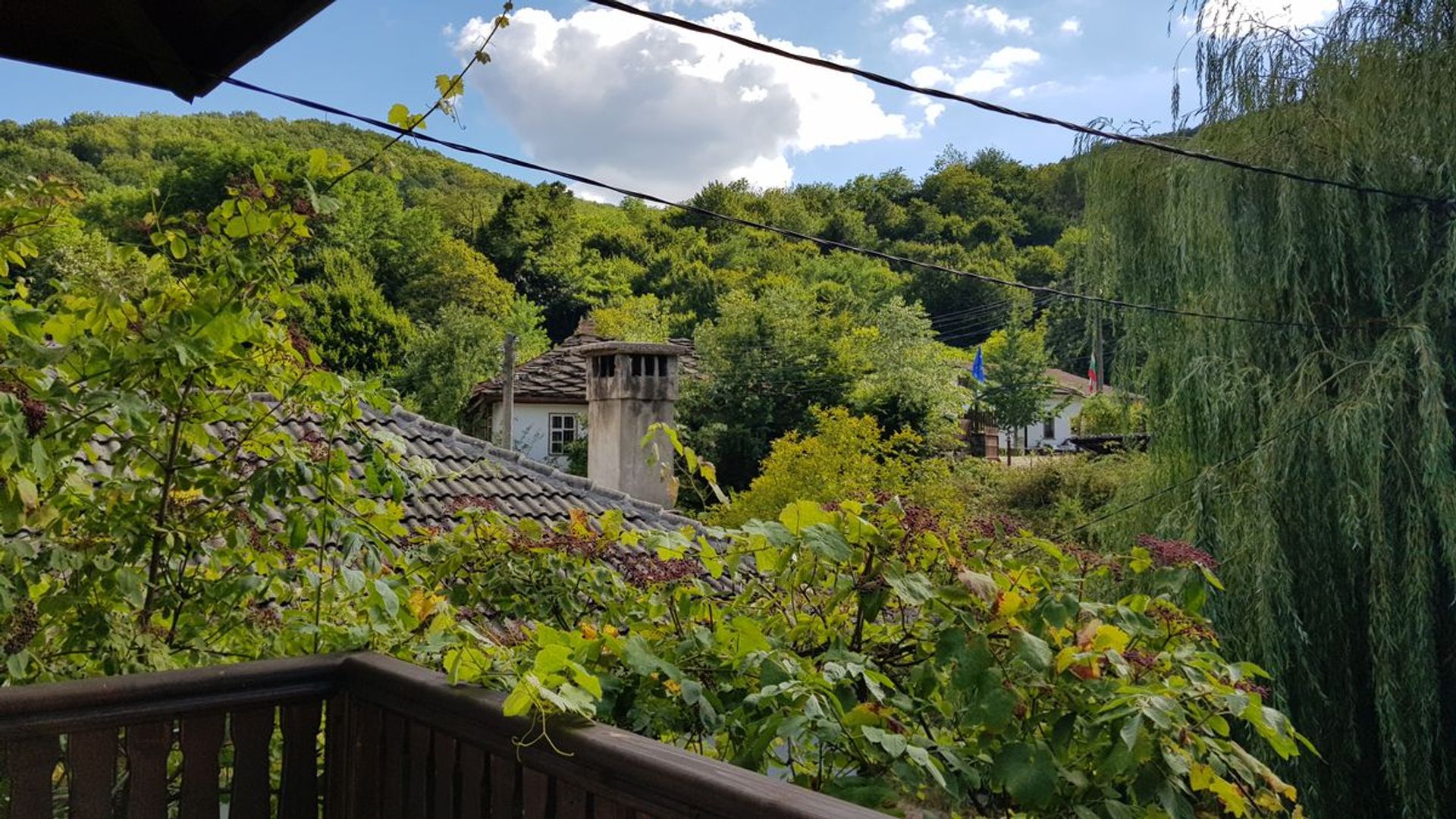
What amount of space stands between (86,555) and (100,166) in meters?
23.6

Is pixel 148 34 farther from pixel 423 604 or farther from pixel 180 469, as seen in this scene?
pixel 423 604

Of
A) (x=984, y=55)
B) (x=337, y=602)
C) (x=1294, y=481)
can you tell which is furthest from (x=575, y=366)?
(x=337, y=602)

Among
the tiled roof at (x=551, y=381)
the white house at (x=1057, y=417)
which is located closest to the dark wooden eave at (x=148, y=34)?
the tiled roof at (x=551, y=381)

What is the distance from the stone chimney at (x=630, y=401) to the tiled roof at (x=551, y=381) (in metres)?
8.39

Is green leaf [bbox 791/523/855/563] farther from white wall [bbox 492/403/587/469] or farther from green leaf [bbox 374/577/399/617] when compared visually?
white wall [bbox 492/403/587/469]

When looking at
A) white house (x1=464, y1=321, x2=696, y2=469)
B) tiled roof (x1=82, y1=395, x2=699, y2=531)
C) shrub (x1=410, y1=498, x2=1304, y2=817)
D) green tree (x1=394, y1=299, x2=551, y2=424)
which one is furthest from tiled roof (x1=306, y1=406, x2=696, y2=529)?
green tree (x1=394, y1=299, x2=551, y2=424)

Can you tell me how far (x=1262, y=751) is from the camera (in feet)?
14.4

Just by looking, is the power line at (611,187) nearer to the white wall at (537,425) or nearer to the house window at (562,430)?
the white wall at (537,425)

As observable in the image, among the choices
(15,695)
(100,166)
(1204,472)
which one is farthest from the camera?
(100,166)

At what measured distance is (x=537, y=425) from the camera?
810 inches

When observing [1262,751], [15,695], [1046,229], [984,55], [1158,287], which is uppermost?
[1046,229]

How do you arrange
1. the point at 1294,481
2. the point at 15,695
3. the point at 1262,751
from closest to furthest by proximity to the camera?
1. the point at 15,695
2. the point at 1262,751
3. the point at 1294,481

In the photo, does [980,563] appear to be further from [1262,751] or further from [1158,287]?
[1158,287]

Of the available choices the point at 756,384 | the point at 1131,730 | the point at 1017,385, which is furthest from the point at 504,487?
the point at 1017,385
